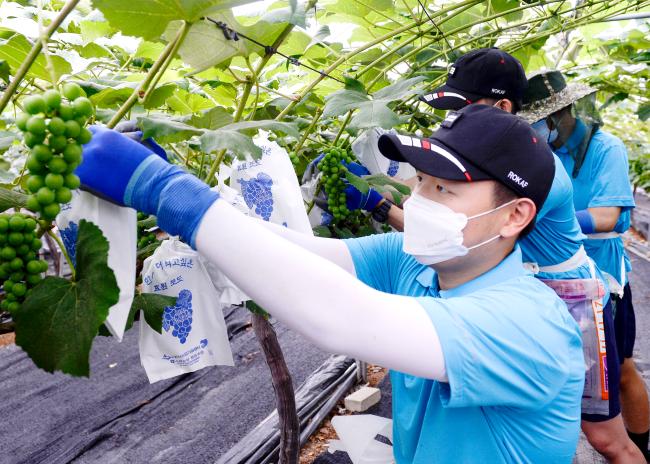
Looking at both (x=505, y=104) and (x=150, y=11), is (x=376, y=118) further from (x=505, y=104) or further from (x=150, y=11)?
(x=505, y=104)

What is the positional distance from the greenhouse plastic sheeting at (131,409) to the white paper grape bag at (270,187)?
7.95 feet

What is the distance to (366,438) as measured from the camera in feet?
6.81

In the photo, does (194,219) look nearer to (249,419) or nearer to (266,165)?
(266,165)

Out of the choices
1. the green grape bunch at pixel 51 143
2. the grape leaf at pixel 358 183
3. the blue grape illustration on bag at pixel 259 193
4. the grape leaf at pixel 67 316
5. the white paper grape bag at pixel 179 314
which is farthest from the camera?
the grape leaf at pixel 358 183

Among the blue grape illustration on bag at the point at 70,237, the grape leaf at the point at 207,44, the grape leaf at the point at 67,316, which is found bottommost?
the grape leaf at the point at 67,316

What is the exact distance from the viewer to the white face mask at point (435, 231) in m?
1.25

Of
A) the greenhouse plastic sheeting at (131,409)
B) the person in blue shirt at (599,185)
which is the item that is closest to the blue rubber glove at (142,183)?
the person in blue shirt at (599,185)

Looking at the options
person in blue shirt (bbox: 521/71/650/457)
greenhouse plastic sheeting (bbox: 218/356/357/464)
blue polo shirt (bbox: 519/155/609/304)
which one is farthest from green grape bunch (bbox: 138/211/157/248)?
greenhouse plastic sheeting (bbox: 218/356/357/464)

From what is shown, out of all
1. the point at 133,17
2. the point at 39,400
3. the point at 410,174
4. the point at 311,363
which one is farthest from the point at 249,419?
the point at 133,17

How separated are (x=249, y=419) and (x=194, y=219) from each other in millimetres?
3154

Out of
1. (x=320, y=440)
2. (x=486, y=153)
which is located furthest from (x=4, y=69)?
(x=320, y=440)

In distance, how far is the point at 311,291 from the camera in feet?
2.92

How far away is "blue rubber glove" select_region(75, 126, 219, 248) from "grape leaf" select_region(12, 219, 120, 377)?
0.10m

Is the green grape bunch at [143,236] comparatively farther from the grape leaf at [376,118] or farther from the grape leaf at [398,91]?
the grape leaf at [398,91]
